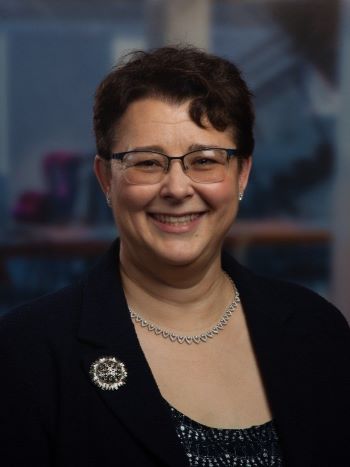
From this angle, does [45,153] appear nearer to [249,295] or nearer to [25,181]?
[25,181]

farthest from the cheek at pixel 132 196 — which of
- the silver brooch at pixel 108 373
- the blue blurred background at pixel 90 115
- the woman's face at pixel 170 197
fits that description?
the blue blurred background at pixel 90 115

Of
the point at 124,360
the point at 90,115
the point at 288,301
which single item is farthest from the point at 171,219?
the point at 90,115

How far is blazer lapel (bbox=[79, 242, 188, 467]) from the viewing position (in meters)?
1.93

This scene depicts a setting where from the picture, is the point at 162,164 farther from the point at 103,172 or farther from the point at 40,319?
the point at 40,319

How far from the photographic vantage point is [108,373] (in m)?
2.00

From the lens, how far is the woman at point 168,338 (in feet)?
6.33

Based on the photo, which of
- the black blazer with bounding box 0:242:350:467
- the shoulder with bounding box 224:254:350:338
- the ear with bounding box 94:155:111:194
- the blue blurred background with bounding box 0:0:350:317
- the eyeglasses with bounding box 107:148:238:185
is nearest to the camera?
the black blazer with bounding box 0:242:350:467

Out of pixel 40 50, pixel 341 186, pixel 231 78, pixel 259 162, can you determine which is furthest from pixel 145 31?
pixel 231 78

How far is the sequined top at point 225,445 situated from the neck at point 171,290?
0.25 meters

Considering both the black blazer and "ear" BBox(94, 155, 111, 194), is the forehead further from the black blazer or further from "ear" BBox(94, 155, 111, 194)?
the black blazer

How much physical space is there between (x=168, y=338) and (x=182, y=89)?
A: 1.94 feet

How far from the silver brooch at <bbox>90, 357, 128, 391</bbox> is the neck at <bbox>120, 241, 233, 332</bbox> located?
19 cm

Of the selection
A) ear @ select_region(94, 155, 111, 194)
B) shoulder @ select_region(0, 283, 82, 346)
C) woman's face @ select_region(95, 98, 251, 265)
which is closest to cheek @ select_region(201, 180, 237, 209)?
Answer: woman's face @ select_region(95, 98, 251, 265)

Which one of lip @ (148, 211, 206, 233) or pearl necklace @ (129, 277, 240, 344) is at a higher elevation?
lip @ (148, 211, 206, 233)
